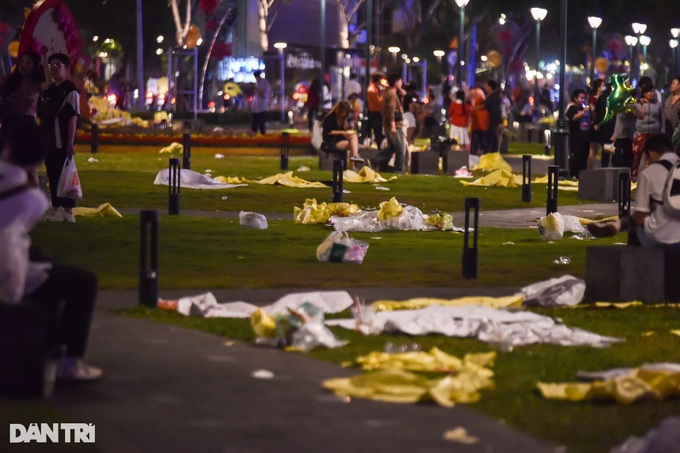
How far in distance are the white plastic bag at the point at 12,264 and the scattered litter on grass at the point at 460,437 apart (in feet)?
8.19

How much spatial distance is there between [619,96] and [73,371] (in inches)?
787

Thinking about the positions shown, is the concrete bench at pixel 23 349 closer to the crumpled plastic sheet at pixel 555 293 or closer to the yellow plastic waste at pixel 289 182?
the crumpled plastic sheet at pixel 555 293

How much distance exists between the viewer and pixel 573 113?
3228cm

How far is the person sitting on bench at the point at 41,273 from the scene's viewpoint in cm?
880

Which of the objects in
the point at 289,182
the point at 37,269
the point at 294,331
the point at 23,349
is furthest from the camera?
the point at 289,182

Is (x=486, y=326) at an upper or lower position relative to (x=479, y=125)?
lower

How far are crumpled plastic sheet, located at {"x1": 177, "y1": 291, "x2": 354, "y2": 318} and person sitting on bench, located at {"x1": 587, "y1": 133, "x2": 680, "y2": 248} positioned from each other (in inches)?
94.5

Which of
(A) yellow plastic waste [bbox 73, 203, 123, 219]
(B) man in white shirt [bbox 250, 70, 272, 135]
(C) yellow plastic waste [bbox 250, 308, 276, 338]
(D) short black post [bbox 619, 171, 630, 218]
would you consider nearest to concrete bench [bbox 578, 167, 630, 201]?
(D) short black post [bbox 619, 171, 630, 218]

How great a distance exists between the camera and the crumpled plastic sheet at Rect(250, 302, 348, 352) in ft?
35.7

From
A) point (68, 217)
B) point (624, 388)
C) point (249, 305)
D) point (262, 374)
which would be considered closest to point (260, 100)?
point (68, 217)

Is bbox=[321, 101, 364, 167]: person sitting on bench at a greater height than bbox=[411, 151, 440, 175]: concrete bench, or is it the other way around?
bbox=[321, 101, 364, 167]: person sitting on bench

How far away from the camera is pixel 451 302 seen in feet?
42.2

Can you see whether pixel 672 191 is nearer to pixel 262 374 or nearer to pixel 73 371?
pixel 262 374

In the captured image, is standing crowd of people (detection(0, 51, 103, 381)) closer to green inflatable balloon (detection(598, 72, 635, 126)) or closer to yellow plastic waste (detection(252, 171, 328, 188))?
yellow plastic waste (detection(252, 171, 328, 188))
